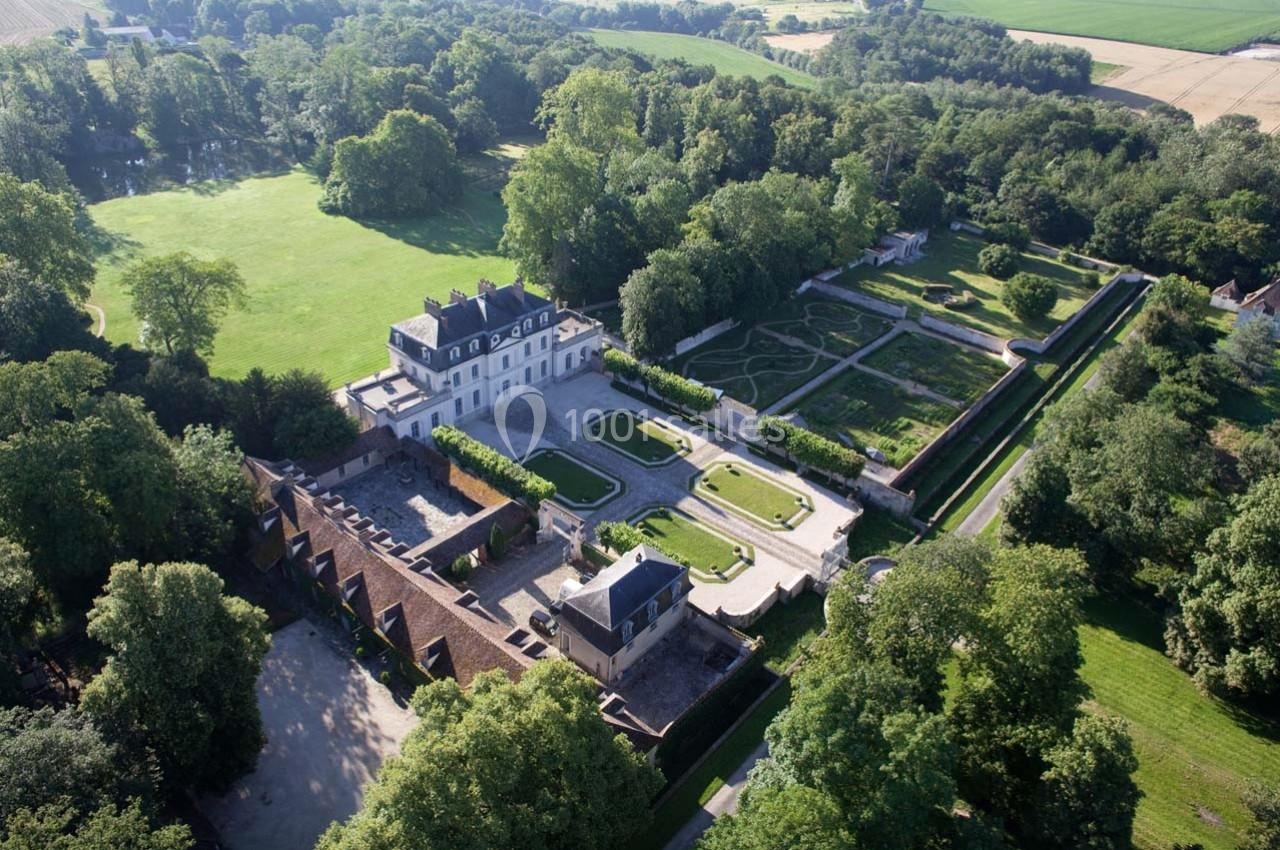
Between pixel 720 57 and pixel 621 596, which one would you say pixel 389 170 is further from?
pixel 720 57

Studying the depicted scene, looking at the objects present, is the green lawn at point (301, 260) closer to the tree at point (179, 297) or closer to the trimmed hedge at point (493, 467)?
the tree at point (179, 297)

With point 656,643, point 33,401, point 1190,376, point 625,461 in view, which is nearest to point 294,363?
point 33,401

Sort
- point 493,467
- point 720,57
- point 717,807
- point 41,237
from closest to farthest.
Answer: point 717,807 < point 493,467 < point 41,237 < point 720,57

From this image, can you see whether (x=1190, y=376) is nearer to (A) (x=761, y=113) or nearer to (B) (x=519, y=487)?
(B) (x=519, y=487)

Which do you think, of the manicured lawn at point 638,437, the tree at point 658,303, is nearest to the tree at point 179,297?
the manicured lawn at point 638,437

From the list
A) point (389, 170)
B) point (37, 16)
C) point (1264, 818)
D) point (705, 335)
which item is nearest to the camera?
point (1264, 818)

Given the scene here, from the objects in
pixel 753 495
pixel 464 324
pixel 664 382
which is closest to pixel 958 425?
pixel 753 495

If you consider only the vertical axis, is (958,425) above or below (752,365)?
above

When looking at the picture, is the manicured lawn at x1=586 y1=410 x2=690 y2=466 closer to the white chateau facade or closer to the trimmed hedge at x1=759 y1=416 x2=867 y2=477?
the trimmed hedge at x1=759 y1=416 x2=867 y2=477

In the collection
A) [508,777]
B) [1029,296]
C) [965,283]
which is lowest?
[965,283]
